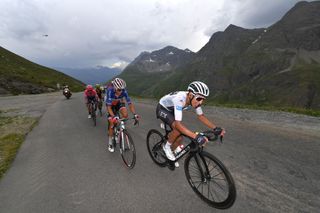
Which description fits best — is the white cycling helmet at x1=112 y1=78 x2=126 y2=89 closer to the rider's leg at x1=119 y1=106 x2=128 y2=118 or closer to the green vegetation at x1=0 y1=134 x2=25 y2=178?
the rider's leg at x1=119 y1=106 x2=128 y2=118

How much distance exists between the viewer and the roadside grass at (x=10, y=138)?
8.65 metres

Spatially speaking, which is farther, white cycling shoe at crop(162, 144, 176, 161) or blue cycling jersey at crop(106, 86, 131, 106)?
blue cycling jersey at crop(106, 86, 131, 106)

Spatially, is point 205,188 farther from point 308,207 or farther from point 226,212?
point 308,207

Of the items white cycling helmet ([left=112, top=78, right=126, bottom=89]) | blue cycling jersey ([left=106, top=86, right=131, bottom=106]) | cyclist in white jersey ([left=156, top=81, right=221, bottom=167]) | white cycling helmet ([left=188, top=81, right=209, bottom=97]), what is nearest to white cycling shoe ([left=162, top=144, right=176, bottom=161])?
cyclist in white jersey ([left=156, top=81, right=221, bottom=167])

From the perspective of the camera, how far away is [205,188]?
5.30 meters

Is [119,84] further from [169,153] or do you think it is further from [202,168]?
[202,168]

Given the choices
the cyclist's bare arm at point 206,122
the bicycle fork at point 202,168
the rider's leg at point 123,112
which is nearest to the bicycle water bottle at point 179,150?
the bicycle fork at point 202,168

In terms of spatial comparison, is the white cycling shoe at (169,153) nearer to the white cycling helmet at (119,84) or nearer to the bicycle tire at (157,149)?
the bicycle tire at (157,149)

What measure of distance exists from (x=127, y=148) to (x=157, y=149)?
3.39 ft

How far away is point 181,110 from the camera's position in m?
5.50

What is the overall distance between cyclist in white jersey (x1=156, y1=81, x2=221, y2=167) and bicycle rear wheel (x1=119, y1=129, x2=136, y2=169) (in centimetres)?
121

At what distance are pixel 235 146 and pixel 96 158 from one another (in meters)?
5.41

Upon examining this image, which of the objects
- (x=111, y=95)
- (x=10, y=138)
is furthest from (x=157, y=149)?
(x=10, y=138)

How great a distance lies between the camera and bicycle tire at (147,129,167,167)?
6919 mm
